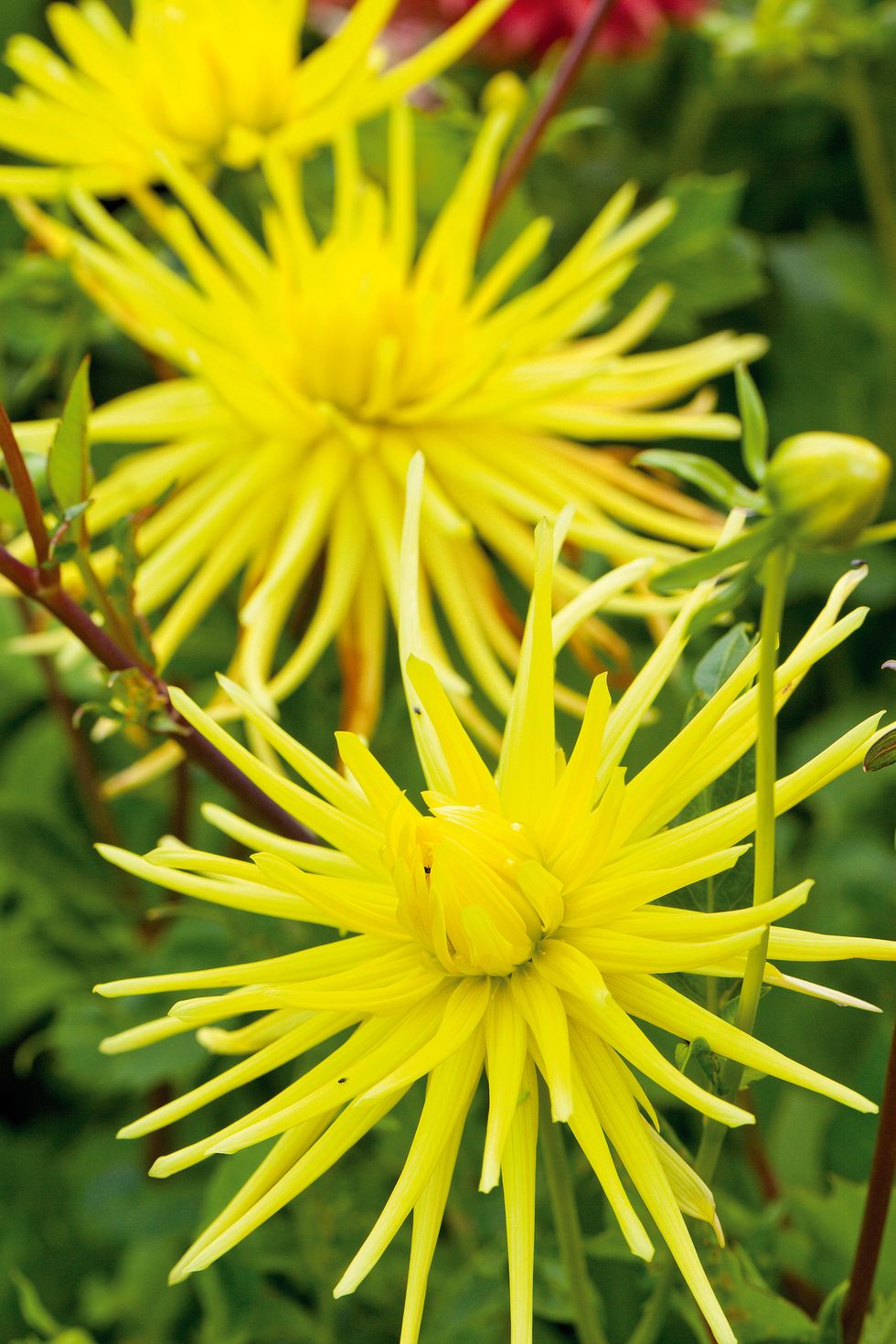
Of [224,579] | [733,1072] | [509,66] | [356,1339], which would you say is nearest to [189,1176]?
[356,1339]

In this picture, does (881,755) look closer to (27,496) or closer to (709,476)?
(709,476)

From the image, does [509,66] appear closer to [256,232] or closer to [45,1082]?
[256,232]

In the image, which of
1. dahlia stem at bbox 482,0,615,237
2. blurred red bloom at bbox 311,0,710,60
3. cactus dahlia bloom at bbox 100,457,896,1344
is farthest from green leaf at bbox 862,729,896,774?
blurred red bloom at bbox 311,0,710,60

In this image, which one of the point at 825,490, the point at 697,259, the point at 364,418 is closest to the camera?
the point at 825,490

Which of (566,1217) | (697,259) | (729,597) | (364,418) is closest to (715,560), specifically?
(729,597)

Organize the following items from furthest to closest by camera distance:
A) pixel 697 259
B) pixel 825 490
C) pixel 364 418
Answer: pixel 697 259, pixel 364 418, pixel 825 490

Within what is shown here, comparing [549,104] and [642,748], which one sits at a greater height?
[549,104]

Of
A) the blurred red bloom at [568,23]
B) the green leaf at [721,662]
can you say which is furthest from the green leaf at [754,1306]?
the blurred red bloom at [568,23]
